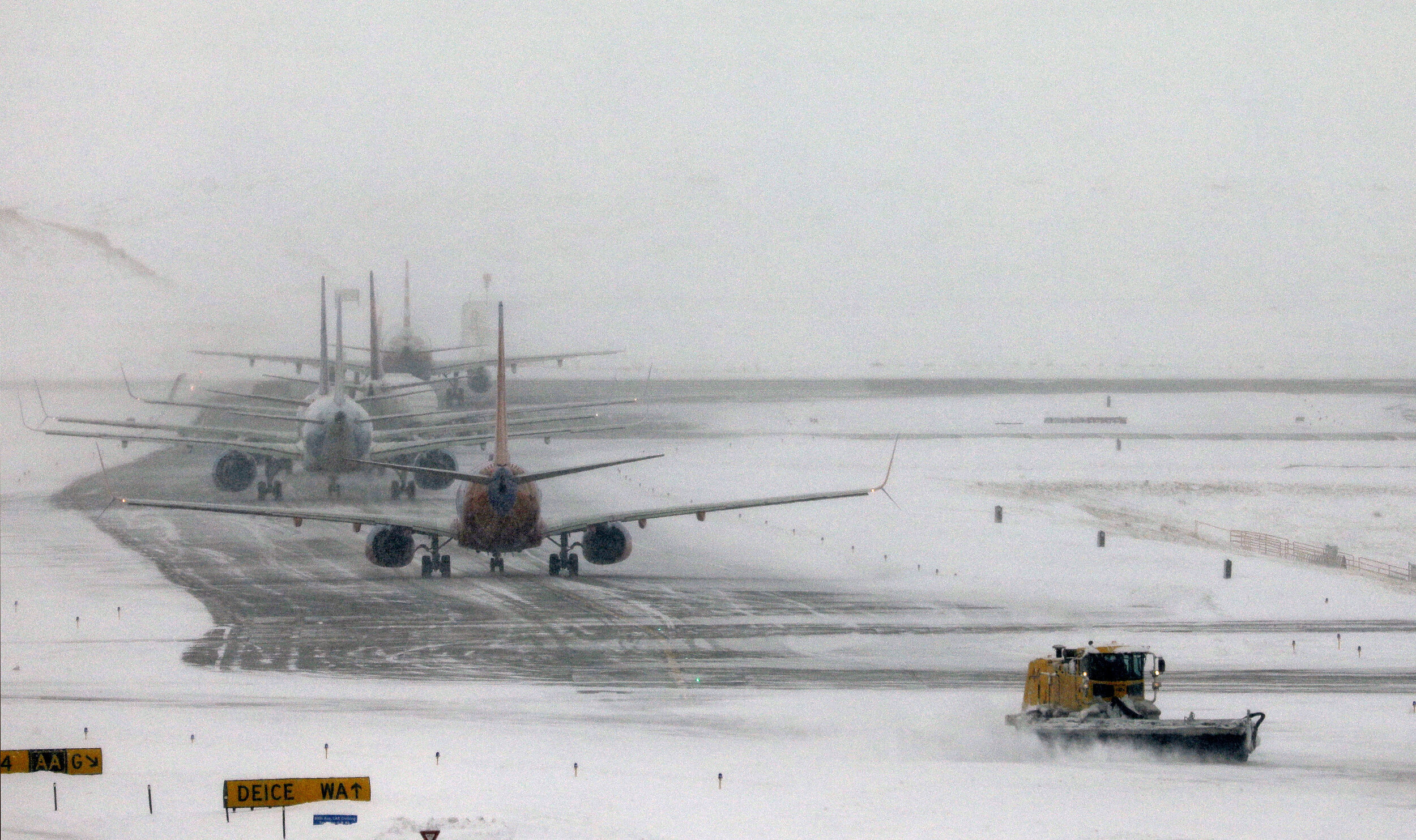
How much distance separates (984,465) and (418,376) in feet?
138

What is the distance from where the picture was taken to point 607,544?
166ft

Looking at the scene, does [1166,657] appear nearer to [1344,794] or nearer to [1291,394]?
[1344,794]

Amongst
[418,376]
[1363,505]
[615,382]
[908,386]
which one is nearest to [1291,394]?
[908,386]

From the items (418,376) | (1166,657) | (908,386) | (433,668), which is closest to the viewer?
(433,668)

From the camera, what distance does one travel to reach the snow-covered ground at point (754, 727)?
25312 mm

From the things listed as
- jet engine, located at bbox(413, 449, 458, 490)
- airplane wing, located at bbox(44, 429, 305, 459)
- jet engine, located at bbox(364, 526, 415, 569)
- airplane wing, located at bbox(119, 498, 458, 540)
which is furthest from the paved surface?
jet engine, located at bbox(413, 449, 458, 490)

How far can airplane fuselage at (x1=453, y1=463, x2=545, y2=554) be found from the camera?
1841 inches

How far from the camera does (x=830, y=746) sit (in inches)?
1177

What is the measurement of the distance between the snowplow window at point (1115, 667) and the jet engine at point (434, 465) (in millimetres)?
41922

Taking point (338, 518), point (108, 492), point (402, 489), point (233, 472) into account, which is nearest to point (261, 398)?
point (233, 472)

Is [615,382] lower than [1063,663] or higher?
higher

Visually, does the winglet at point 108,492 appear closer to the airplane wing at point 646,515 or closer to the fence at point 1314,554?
the airplane wing at point 646,515

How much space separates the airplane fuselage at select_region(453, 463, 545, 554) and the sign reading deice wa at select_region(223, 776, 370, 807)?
806 inches

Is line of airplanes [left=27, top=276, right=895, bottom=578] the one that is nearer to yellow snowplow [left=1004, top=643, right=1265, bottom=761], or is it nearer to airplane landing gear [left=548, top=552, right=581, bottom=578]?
airplane landing gear [left=548, top=552, right=581, bottom=578]
